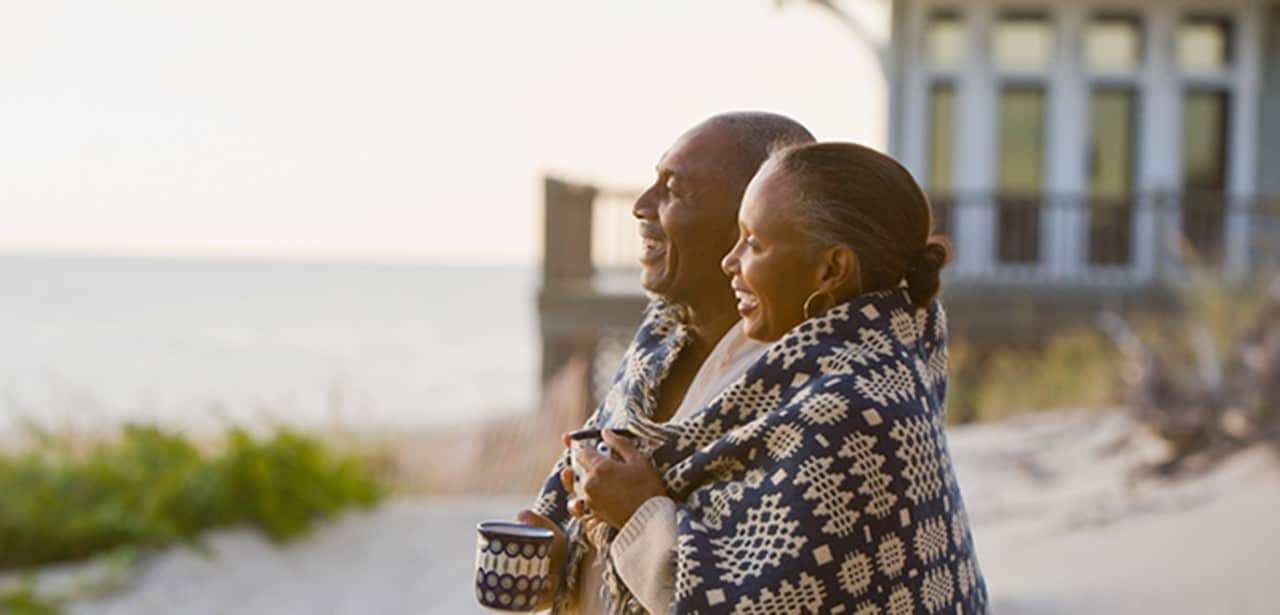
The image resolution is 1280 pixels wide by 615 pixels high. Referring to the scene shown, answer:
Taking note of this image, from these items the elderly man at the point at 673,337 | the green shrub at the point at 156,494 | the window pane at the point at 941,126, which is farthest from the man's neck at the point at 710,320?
the window pane at the point at 941,126

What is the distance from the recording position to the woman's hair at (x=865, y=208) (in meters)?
2.17

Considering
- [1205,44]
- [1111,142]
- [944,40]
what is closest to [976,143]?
[944,40]

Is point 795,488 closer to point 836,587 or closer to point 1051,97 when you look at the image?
point 836,587

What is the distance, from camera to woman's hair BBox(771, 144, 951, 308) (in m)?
2.17

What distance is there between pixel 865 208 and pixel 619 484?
48 cm

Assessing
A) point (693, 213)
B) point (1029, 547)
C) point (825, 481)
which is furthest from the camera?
point (1029, 547)

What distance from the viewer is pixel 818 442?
2.09 metres

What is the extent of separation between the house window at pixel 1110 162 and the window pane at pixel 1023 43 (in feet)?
2.12

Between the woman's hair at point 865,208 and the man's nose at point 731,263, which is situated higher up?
the woman's hair at point 865,208

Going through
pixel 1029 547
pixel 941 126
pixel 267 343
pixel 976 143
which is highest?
pixel 941 126

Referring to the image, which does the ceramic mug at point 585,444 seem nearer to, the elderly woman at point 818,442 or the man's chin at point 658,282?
the elderly woman at point 818,442

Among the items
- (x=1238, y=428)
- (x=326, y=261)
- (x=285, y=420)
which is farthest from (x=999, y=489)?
(x=326, y=261)

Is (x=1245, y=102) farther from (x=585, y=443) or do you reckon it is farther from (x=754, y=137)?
(x=585, y=443)

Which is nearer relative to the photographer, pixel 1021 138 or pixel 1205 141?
pixel 1021 138
